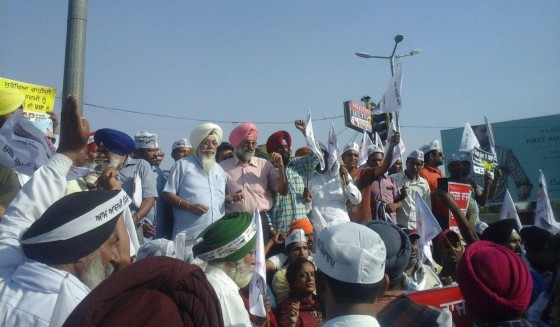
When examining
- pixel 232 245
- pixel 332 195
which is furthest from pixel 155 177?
pixel 232 245

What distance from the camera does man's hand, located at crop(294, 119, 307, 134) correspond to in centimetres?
726

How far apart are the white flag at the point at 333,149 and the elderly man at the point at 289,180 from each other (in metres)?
0.19

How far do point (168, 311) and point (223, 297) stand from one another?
5.84 ft

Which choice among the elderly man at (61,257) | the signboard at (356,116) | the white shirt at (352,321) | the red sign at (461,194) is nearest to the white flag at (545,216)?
the red sign at (461,194)

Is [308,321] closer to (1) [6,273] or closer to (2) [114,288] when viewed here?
(1) [6,273]

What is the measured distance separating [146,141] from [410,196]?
360 centimetres

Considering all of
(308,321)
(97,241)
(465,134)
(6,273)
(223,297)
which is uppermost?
(465,134)

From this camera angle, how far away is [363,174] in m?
7.66

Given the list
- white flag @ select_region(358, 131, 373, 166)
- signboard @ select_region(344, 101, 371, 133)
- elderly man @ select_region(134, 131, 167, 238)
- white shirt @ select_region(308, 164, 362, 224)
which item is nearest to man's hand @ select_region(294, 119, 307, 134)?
white shirt @ select_region(308, 164, 362, 224)

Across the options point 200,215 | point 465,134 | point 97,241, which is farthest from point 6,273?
point 465,134

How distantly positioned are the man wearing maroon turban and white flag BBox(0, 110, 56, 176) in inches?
109

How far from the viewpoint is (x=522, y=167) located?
2536cm

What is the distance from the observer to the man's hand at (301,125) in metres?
7.26

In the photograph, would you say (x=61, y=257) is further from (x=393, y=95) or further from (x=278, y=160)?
(x=393, y=95)
